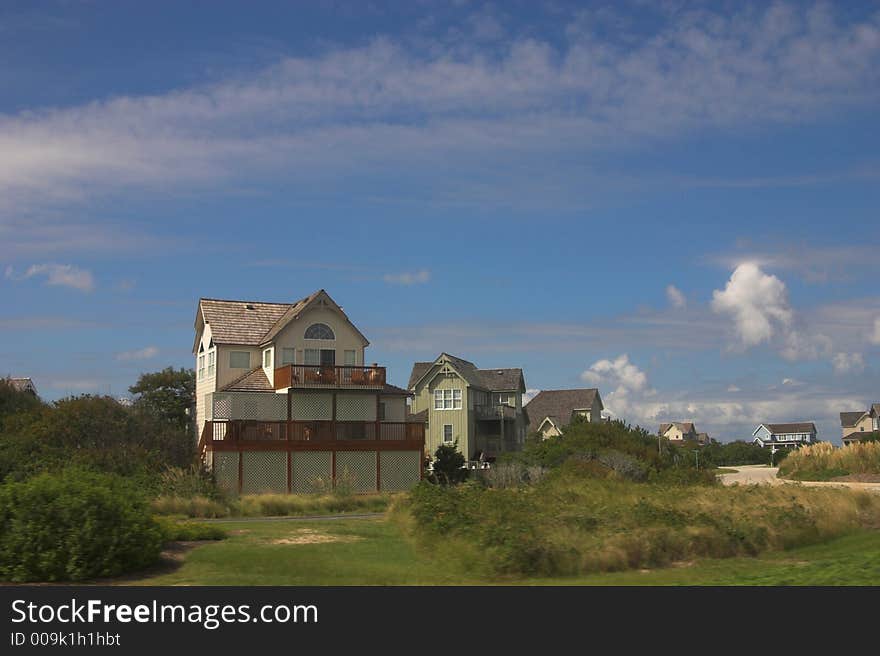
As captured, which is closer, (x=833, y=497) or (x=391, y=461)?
(x=833, y=497)

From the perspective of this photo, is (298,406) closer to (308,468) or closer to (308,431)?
(308,431)

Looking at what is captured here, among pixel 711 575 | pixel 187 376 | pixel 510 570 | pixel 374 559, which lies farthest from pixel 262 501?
pixel 187 376

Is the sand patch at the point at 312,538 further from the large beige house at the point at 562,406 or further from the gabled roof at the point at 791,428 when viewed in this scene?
the gabled roof at the point at 791,428

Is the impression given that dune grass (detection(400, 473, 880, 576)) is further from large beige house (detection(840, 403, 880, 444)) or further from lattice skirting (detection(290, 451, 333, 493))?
large beige house (detection(840, 403, 880, 444))

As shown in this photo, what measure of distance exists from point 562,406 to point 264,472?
49.0m

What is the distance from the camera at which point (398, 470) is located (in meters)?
45.6

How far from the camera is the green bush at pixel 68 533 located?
1492 cm

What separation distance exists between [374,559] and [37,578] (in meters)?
5.66

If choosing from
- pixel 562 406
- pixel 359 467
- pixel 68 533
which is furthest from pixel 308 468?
pixel 562 406

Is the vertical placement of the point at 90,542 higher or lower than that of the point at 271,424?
lower

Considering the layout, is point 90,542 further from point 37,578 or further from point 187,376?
point 187,376
